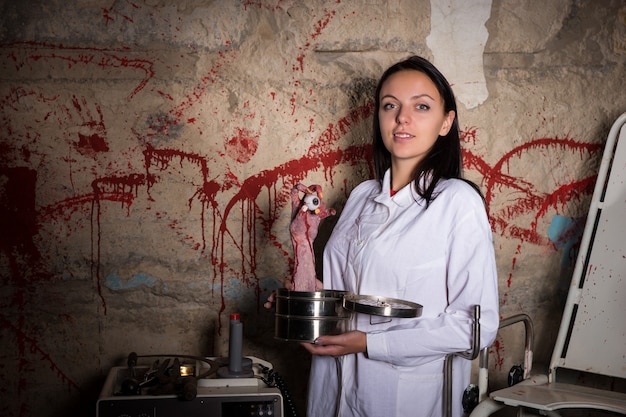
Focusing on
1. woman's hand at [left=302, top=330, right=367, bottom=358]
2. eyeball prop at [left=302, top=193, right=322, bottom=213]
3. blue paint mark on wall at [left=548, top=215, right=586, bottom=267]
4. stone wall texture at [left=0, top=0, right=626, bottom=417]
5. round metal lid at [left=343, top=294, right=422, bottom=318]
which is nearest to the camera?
round metal lid at [left=343, top=294, right=422, bottom=318]

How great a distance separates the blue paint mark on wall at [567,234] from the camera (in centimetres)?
237

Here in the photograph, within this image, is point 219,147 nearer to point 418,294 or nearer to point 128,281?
point 128,281

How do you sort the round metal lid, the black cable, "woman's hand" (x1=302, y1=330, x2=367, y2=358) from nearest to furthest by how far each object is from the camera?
the round metal lid
"woman's hand" (x1=302, y1=330, x2=367, y2=358)
the black cable

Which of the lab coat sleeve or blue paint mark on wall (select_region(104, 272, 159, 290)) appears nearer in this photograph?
the lab coat sleeve

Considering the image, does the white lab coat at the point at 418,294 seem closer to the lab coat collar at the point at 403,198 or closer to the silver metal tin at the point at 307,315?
the lab coat collar at the point at 403,198

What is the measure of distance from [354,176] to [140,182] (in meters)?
0.74

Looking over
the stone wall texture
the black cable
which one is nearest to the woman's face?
the stone wall texture

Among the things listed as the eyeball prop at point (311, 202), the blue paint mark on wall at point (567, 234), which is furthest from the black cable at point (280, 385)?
the blue paint mark on wall at point (567, 234)

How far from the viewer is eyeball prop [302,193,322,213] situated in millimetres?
1677

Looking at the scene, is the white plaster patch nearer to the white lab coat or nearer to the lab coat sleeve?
the white lab coat

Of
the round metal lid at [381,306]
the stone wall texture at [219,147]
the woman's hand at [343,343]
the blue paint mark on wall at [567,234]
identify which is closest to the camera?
the round metal lid at [381,306]

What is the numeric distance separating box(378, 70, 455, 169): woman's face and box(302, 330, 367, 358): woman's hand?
50 cm

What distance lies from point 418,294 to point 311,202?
35 centimetres

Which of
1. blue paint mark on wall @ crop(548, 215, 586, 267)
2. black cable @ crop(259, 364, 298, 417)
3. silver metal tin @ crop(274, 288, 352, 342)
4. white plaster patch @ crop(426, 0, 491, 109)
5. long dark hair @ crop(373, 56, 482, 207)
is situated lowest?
black cable @ crop(259, 364, 298, 417)
